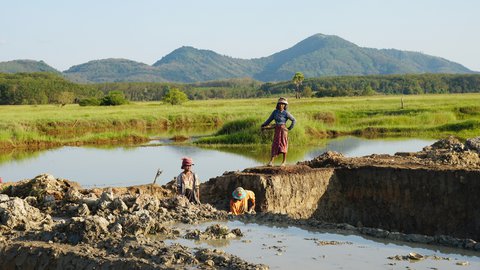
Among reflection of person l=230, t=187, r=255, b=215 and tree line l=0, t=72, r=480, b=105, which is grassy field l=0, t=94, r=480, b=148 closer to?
reflection of person l=230, t=187, r=255, b=215

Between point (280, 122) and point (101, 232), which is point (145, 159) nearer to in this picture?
point (280, 122)

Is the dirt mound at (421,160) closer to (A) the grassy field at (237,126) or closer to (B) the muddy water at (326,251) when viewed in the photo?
(B) the muddy water at (326,251)

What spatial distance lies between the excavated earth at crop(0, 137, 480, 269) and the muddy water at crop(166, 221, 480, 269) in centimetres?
30

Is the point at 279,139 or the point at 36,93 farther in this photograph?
the point at 36,93

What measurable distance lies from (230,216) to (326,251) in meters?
2.32

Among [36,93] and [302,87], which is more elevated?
[302,87]

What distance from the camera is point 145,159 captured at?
21.7 m

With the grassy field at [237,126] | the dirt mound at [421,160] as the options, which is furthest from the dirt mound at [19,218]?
the grassy field at [237,126]

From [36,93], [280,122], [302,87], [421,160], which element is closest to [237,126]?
[421,160]

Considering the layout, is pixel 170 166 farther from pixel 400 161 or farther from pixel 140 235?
pixel 140 235

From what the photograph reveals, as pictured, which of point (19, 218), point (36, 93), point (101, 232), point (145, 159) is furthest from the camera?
point (36, 93)

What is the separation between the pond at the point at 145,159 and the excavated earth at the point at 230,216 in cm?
458

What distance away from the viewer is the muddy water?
6.74m

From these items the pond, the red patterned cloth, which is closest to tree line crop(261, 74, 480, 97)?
the pond
